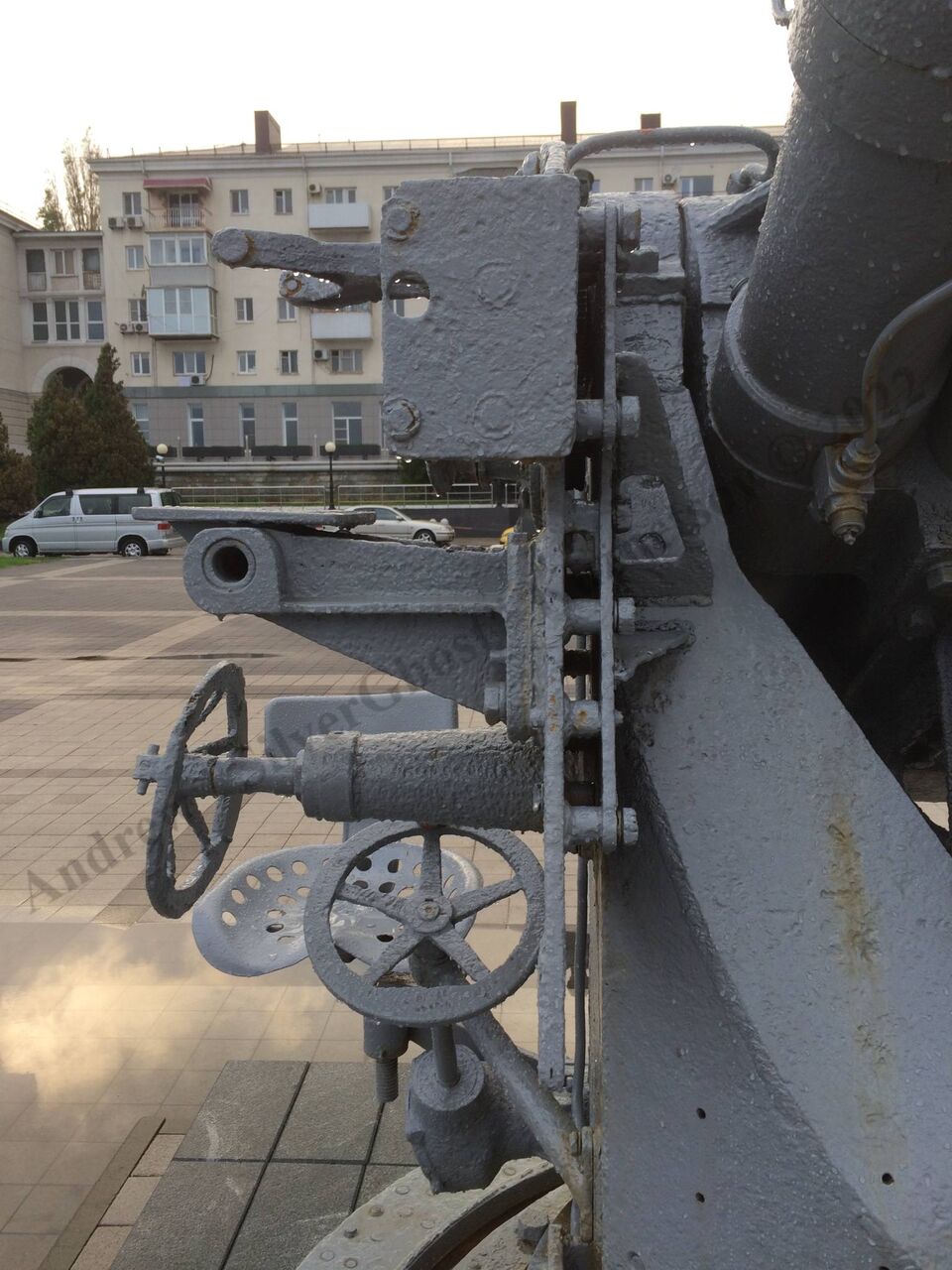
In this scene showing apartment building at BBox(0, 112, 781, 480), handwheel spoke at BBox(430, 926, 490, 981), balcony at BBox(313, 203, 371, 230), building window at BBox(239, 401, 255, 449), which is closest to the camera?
handwheel spoke at BBox(430, 926, 490, 981)

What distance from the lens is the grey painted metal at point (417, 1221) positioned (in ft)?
9.85

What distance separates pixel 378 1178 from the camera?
3.56 m

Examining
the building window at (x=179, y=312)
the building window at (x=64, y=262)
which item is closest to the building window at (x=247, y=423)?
the building window at (x=179, y=312)

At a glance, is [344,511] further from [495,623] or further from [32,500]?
[32,500]

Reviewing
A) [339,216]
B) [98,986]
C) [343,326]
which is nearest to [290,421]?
[343,326]

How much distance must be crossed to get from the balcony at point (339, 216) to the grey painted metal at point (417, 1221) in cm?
3551

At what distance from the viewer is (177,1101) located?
4074 mm

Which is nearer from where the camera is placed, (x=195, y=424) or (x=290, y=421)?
(x=290, y=421)

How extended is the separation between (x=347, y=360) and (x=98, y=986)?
35.2 meters

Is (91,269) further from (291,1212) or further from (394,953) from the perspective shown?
(394,953)

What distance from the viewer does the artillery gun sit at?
153 cm

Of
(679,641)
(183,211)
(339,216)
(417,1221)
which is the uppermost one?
(183,211)

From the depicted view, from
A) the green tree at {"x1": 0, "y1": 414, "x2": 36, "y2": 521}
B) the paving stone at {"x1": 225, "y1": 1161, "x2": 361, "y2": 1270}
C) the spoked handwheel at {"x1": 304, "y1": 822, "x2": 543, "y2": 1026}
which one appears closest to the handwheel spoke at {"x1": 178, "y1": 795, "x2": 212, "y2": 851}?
the spoked handwheel at {"x1": 304, "y1": 822, "x2": 543, "y2": 1026}

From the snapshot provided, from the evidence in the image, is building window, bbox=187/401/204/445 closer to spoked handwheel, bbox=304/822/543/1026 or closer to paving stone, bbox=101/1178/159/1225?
paving stone, bbox=101/1178/159/1225
